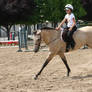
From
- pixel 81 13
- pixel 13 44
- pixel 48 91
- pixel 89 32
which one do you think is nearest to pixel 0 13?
pixel 81 13

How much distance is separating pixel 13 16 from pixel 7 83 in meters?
30.6

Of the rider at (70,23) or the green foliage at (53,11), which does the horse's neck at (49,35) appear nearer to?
the rider at (70,23)

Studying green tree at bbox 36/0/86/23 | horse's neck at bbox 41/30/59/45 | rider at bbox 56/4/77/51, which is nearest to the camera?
horse's neck at bbox 41/30/59/45

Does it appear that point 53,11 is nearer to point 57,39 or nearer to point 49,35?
point 57,39

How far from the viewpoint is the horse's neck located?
9.12 m

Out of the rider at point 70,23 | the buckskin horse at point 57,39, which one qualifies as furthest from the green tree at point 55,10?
the rider at point 70,23

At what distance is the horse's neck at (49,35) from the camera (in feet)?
29.9

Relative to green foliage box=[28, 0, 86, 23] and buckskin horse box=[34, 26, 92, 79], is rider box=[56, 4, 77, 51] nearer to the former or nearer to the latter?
buckskin horse box=[34, 26, 92, 79]

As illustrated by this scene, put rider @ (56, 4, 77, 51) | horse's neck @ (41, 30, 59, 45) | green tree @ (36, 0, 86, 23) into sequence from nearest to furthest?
horse's neck @ (41, 30, 59, 45) < rider @ (56, 4, 77, 51) < green tree @ (36, 0, 86, 23)

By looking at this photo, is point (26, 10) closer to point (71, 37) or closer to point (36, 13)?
point (36, 13)

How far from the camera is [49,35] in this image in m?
9.27

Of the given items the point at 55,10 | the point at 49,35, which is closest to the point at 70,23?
the point at 49,35

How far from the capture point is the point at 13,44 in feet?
A: 83.1

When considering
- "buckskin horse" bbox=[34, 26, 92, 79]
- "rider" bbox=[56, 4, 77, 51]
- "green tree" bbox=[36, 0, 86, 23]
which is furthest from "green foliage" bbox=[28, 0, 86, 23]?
"rider" bbox=[56, 4, 77, 51]
